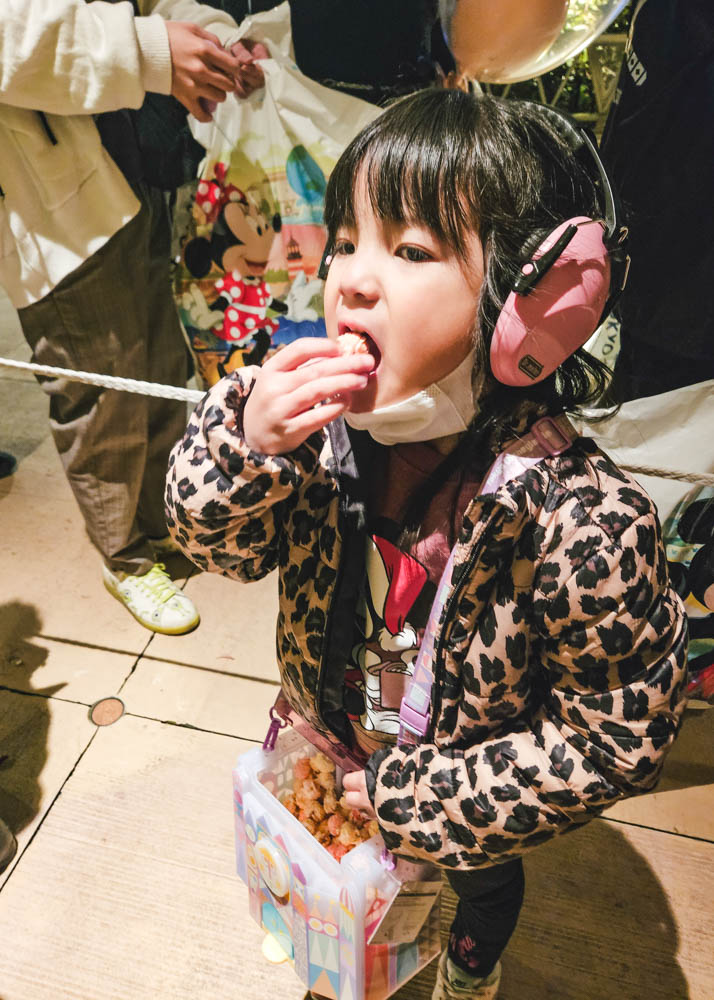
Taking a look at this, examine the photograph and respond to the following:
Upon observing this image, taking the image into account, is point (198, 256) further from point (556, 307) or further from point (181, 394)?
point (556, 307)

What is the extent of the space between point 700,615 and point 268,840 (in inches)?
49.8

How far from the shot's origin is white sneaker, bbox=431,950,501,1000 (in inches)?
52.4

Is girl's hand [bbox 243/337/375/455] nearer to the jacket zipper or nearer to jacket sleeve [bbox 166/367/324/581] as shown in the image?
jacket sleeve [bbox 166/367/324/581]

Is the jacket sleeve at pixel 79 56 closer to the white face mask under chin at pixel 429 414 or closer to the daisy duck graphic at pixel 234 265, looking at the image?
the daisy duck graphic at pixel 234 265

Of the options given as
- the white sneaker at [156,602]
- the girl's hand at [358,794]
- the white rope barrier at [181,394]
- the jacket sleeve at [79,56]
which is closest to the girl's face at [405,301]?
the white rope barrier at [181,394]

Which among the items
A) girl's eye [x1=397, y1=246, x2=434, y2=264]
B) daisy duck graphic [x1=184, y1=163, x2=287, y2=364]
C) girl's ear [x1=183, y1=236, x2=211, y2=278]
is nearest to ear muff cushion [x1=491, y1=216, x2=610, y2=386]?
girl's eye [x1=397, y1=246, x2=434, y2=264]

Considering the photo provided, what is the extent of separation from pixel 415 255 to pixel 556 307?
6.8 inches

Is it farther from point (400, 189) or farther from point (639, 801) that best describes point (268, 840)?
point (639, 801)

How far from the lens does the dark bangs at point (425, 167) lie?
78 cm

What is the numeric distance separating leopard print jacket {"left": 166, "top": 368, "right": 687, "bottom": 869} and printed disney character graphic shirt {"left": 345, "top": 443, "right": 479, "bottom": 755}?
0.14 feet

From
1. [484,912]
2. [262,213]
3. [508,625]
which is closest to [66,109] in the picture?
[262,213]

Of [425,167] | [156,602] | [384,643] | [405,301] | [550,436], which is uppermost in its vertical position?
[425,167]

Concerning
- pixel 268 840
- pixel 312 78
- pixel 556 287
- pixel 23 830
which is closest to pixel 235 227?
pixel 312 78

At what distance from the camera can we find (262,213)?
196 cm
